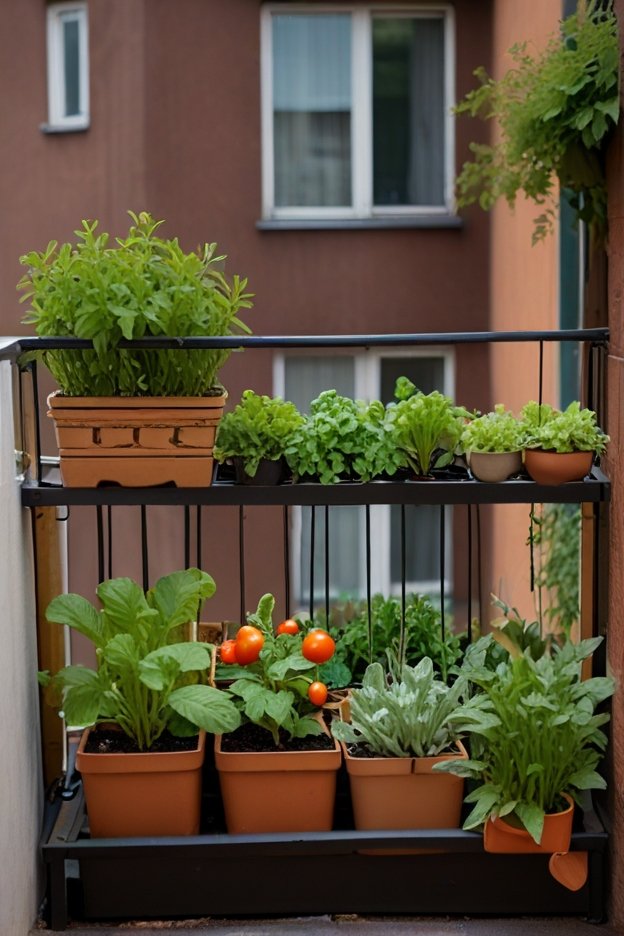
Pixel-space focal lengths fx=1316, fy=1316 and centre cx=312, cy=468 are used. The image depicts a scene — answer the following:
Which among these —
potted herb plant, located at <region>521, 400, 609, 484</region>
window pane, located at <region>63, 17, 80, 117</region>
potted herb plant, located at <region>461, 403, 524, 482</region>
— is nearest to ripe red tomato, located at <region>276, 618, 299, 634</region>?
potted herb plant, located at <region>461, 403, 524, 482</region>

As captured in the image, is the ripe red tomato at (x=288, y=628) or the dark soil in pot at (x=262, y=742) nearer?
the dark soil in pot at (x=262, y=742)

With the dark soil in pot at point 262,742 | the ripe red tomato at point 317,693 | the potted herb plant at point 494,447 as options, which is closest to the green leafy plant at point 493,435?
the potted herb plant at point 494,447

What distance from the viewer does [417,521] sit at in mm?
9531

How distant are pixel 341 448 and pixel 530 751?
905mm

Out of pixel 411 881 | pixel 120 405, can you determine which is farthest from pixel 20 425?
pixel 411 881

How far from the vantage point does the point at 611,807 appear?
3439 mm

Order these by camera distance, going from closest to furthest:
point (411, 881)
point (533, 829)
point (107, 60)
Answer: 1. point (533, 829)
2. point (411, 881)
3. point (107, 60)

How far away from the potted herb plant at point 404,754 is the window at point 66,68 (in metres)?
6.71

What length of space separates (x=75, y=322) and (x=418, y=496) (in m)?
0.99

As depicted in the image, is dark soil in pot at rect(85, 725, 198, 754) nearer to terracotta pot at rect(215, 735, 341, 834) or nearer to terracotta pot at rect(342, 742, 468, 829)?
terracotta pot at rect(215, 735, 341, 834)

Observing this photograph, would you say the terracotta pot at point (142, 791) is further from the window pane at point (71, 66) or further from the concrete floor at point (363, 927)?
the window pane at point (71, 66)

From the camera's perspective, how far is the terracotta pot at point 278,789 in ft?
10.9

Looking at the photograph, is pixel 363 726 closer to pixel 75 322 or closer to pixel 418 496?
pixel 418 496

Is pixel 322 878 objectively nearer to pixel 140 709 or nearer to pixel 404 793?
pixel 404 793
